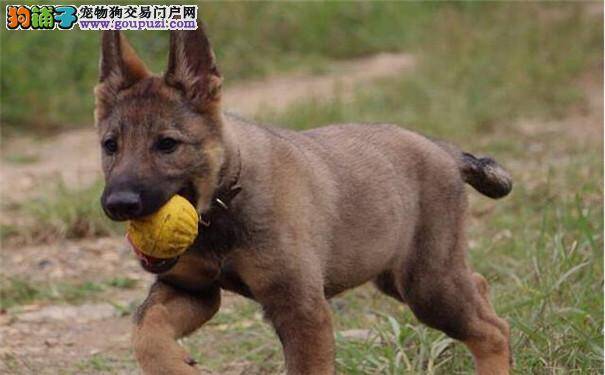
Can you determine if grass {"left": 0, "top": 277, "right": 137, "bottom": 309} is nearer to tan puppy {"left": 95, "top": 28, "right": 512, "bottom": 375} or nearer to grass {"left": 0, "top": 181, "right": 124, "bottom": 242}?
grass {"left": 0, "top": 181, "right": 124, "bottom": 242}

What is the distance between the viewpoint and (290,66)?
50.0ft

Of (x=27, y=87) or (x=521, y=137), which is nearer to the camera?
(x=521, y=137)

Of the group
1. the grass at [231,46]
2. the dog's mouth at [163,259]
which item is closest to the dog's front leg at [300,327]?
the dog's mouth at [163,259]

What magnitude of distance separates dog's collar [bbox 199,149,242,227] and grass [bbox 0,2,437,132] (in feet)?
26.5

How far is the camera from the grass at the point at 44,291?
8.10 m

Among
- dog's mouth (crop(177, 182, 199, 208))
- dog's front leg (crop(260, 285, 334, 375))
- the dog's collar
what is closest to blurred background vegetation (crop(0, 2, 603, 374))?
dog's front leg (crop(260, 285, 334, 375))

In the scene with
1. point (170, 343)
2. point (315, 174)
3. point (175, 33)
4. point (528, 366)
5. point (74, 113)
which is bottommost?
point (74, 113)

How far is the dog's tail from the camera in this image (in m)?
6.45

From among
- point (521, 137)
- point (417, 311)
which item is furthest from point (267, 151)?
point (521, 137)

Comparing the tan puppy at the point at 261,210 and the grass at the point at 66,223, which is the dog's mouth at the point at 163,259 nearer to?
the tan puppy at the point at 261,210

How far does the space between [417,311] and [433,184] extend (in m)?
0.56

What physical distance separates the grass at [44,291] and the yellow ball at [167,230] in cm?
301

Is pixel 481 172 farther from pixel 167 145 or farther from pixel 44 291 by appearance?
pixel 44 291

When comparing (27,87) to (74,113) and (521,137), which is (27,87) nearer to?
(74,113)
